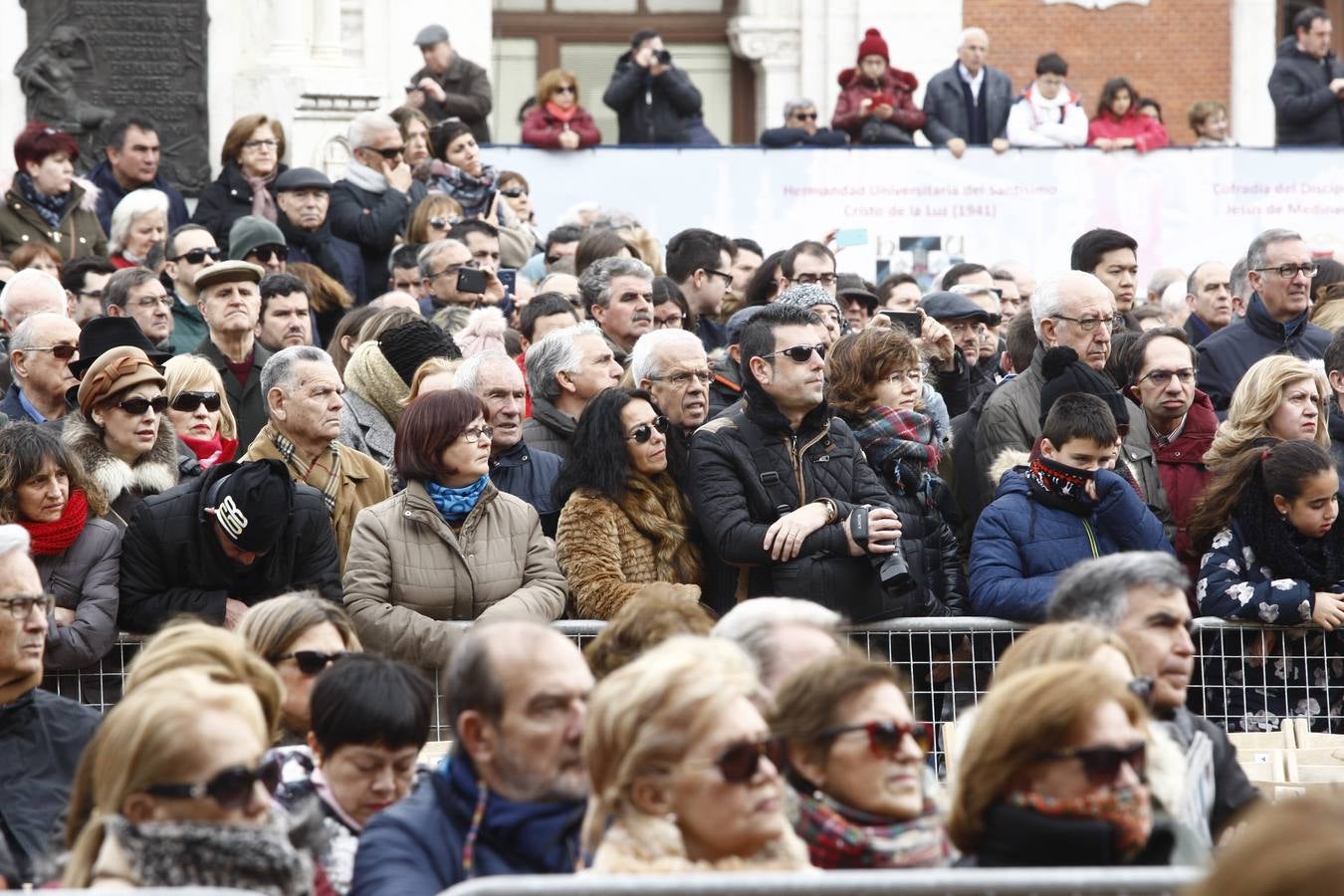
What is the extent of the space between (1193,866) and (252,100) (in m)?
14.5

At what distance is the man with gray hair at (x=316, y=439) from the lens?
8039 mm

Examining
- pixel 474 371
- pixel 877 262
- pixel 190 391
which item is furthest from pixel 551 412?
pixel 877 262

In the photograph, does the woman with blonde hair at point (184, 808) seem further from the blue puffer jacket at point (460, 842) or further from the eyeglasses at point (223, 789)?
the blue puffer jacket at point (460, 842)

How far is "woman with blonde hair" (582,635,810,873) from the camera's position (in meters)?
4.45

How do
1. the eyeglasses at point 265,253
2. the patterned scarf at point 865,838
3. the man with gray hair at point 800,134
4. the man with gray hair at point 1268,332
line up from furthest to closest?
the man with gray hair at point 800,134, the eyeglasses at point 265,253, the man with gray hair at point 1268,332, the patterned scarf at point 865,838

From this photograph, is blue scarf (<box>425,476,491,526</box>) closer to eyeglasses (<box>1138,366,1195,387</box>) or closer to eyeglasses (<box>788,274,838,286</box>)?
eyeglasses (<box>1138,366,1195,387</box>)

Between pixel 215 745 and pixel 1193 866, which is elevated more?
pixel 215 745

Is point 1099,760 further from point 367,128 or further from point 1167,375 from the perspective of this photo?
point 367,128

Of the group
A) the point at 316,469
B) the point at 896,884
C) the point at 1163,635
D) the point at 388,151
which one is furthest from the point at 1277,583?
the point at 388,151

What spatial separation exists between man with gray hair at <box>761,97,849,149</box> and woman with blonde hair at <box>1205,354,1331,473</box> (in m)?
7.85

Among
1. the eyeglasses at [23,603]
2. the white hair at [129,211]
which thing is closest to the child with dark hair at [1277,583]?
the eyeglasses at [23,603]

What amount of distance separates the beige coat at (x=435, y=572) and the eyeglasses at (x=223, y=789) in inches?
115

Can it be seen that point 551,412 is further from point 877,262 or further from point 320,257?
point 877,262

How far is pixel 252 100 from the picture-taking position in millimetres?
17938
